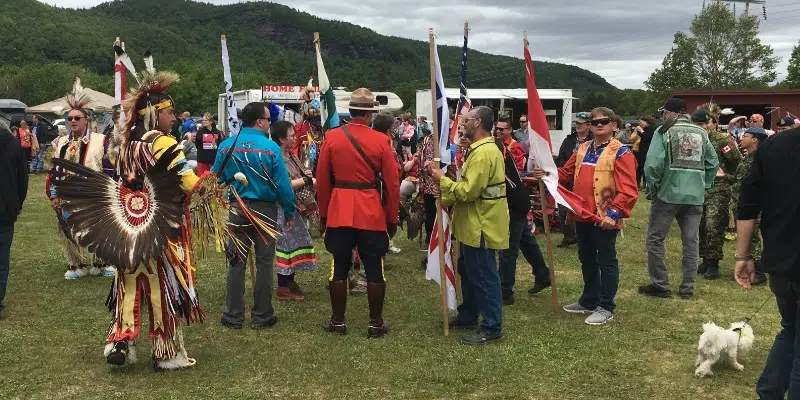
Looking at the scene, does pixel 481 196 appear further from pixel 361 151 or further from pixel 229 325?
pixel 229 325

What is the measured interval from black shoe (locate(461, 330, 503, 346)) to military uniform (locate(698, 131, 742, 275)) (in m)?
3.67

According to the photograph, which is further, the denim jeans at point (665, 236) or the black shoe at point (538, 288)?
the black shoe at point (538, 288)

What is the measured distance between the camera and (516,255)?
21.2ft

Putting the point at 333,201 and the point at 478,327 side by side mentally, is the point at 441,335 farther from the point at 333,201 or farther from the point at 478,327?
the point at 333,201

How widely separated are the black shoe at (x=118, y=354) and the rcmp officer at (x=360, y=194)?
5.36 ft

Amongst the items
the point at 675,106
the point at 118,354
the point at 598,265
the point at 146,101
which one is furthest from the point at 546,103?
the point at 118,354

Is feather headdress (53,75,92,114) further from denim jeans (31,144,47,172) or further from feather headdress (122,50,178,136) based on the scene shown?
denim jeans (31,144,47,172)

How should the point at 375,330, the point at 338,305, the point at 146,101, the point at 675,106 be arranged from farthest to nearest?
1. the point at 675,106
2. the point at 338,305
3. the point at 375,330
4. the point at 146,101

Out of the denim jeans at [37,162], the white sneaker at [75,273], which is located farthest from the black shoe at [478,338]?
the denim jeans at [37,162]

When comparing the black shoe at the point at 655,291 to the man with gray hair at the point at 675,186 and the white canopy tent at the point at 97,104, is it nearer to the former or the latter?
the man with gray hair at the point at 675,186

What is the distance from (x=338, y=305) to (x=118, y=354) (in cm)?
172

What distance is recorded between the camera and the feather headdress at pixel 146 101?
15.1 feet

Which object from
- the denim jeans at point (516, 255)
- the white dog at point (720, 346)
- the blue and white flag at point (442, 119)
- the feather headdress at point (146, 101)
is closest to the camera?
the white dog at point (720, 346)

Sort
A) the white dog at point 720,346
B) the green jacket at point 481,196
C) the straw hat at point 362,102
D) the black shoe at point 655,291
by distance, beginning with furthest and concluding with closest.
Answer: the black shoe at point 655,291 < the straw hat at point 362,102 < the green jacket at point 481,196 < the white dog at point 720,346
